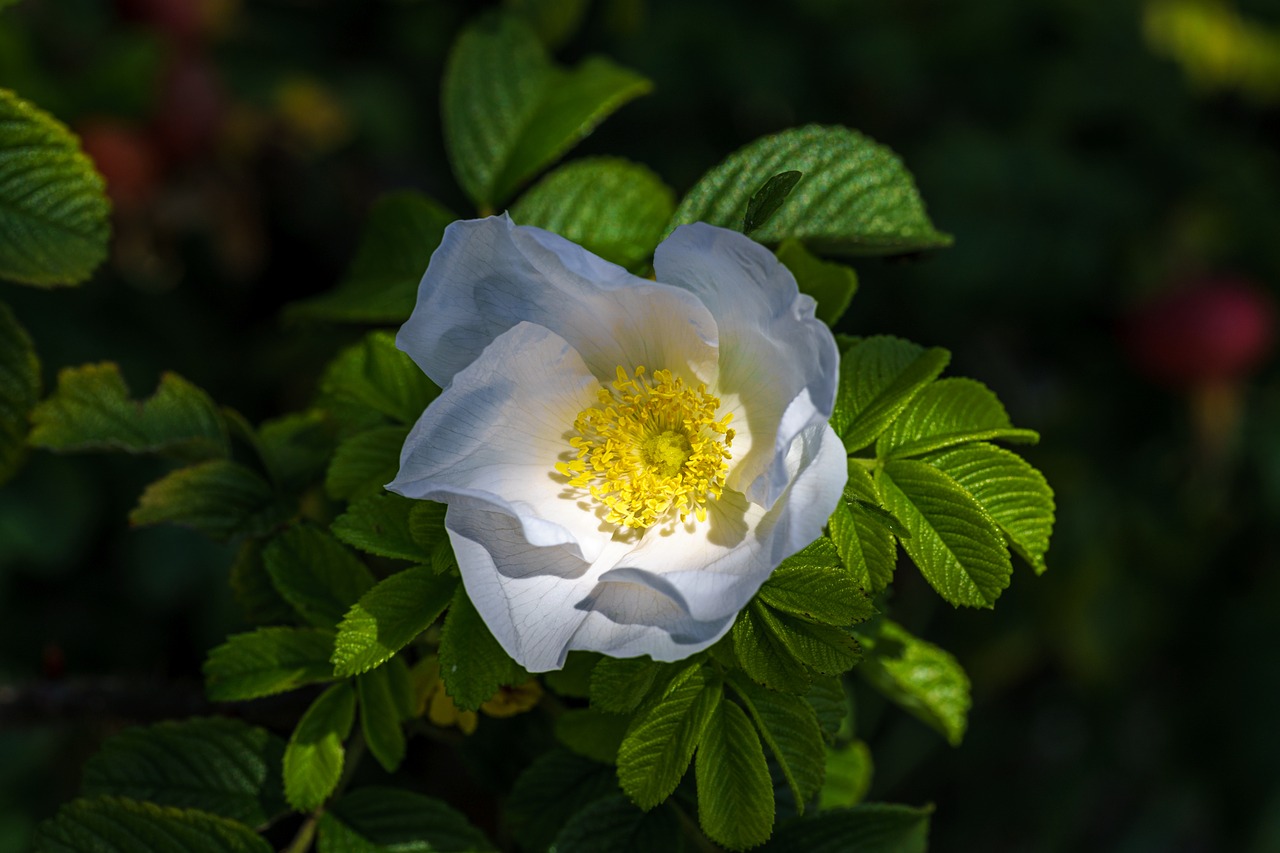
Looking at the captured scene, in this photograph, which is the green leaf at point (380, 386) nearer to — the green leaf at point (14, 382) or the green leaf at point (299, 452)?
the green leaf at point (299, 452)

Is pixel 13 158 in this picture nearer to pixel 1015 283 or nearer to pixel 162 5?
pixel 162 5

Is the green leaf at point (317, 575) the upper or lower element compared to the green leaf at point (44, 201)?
lower

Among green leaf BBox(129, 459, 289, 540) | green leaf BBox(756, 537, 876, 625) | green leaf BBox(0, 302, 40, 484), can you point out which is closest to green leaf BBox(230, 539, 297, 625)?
green leaf BBox(129, 459, 289, 540)

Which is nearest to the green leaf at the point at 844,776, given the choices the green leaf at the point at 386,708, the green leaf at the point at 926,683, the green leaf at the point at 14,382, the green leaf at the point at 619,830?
the green leaf at the point at 926,683

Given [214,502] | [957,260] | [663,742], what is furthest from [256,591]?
[957,260]

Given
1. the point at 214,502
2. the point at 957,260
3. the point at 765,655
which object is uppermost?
the point at 765,655

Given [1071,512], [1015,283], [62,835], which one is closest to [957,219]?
[1015,283]

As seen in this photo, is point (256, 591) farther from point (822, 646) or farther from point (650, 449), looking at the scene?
point (822, 646)

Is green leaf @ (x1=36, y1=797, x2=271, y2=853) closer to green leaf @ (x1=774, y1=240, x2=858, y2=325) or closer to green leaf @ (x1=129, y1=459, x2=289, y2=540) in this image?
green leaf @ (x1=129, y1=459, x2=289, y2=540)

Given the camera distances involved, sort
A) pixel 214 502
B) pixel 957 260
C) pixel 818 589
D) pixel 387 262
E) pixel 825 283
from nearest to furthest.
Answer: pixel 818 589, pixel 825 283, pixel 214 502, pixel 387 262, pixel 957 260
